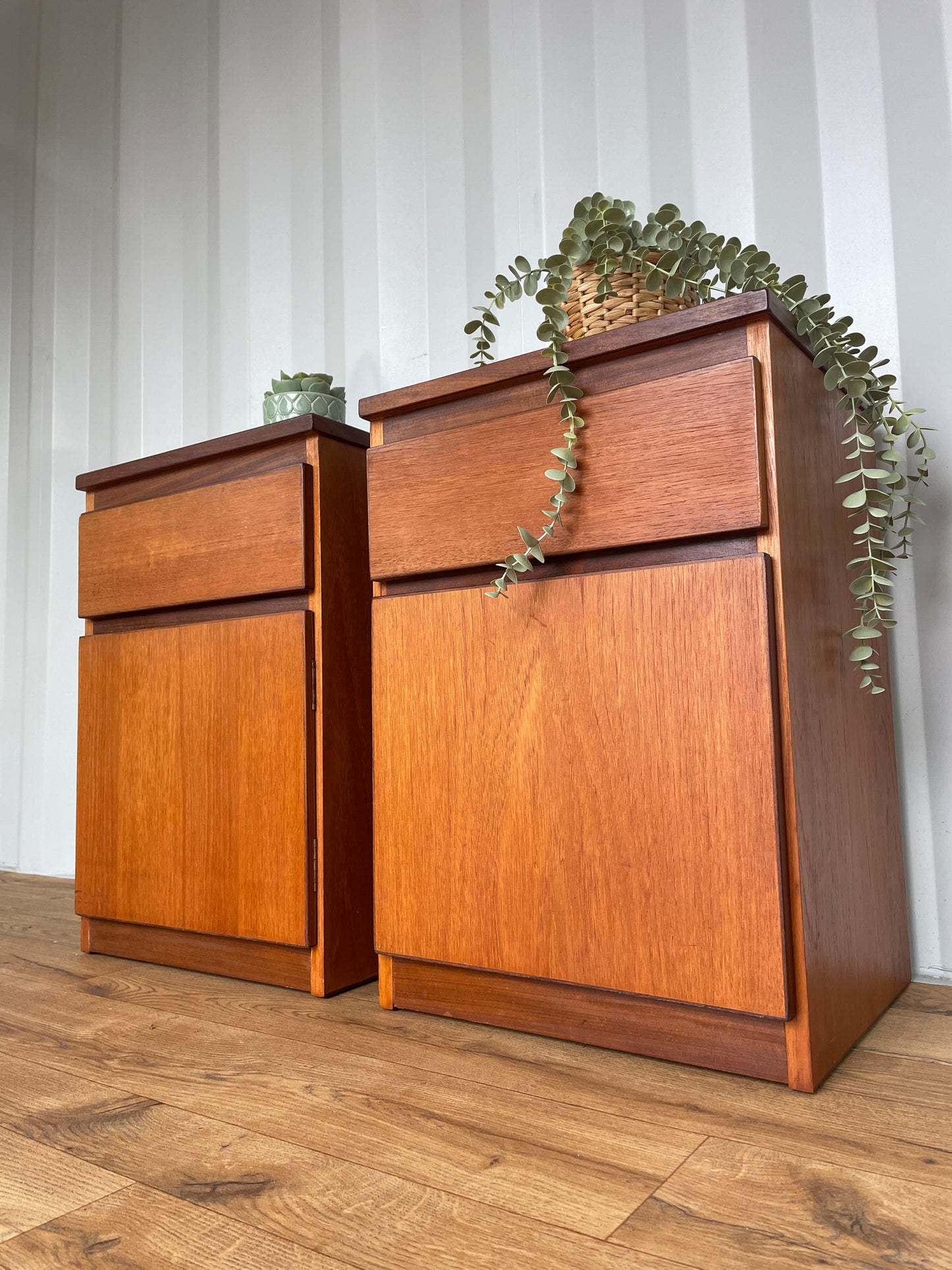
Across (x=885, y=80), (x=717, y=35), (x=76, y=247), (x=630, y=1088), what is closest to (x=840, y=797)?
(x=630, y=1088)

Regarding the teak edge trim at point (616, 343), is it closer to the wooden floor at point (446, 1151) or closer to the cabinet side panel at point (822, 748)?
the cabinet side panel at point (822, 748)

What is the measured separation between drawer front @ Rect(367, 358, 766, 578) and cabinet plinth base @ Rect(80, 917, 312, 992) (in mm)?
506

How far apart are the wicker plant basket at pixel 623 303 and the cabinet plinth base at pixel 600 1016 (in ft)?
2.15

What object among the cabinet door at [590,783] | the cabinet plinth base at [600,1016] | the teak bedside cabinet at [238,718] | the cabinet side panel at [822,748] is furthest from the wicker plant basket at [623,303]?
the cabinet plinth base at [600,1016]

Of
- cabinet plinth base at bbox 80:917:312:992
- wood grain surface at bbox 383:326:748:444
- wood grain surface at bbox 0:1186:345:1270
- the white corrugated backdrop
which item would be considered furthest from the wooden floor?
wood grain surface at bbox 383:326:748:444

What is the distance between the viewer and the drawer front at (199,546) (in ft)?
3.81

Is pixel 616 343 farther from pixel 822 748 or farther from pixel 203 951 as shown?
pixel 203 951

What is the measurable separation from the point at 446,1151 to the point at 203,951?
65 centimetres

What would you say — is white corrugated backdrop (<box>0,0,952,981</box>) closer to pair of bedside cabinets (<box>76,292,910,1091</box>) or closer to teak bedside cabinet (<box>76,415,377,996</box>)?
pair of bedside cabinets (<box>76,292,910,1091</box>)

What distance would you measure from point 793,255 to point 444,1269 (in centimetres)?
126

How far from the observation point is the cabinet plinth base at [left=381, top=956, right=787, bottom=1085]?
79 centimetres

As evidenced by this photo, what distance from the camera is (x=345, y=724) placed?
1.17 meters

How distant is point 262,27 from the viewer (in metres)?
1.97

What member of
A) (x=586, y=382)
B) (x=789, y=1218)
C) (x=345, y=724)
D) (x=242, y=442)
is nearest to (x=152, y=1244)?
(x=789, y=1218)
